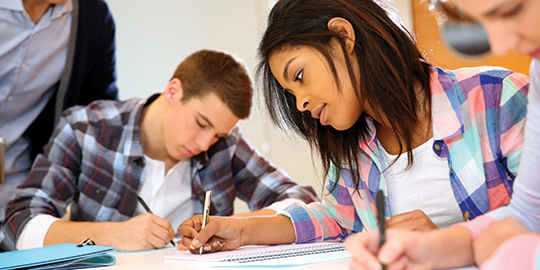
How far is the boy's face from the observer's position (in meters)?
1.41

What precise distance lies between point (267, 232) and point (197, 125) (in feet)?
1.67

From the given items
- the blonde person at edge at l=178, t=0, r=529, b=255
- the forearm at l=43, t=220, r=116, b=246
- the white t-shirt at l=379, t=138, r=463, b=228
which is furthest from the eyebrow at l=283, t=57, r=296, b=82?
the forearm at l=43, t=220, r=116, b=246

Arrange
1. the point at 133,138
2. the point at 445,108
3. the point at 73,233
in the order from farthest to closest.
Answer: the point at 133,138 < the point at 73,233 < the point at 445,108

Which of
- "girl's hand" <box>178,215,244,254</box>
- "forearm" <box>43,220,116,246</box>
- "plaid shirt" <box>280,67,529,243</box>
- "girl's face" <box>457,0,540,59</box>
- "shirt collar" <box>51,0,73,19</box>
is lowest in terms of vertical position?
"forearm" <box>43,220,116,246</box>

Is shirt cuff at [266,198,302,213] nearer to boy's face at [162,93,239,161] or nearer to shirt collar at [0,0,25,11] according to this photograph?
boy's face at [162,93,239,161]

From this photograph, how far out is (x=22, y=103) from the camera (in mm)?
1567

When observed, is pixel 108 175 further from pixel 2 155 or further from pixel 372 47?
pixel 372 47

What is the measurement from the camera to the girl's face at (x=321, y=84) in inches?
36.2

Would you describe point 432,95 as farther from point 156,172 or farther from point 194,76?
point 156,172

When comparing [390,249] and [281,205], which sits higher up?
[390,249]

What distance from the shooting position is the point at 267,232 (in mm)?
1045

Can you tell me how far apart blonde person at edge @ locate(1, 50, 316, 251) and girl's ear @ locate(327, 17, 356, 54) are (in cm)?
56

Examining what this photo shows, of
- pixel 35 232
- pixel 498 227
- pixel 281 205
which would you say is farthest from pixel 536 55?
pixel 35 232

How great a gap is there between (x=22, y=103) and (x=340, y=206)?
1160 mm
